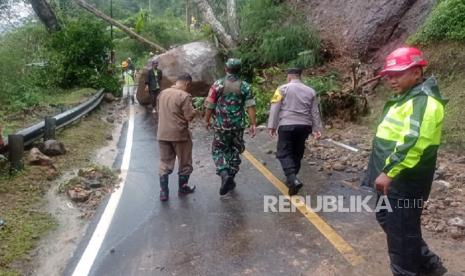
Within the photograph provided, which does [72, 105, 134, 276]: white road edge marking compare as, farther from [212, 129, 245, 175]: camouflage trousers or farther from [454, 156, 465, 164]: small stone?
[454, 156, 465, 164]: small stone

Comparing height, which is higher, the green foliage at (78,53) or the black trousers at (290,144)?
the green foliage at (78,53)

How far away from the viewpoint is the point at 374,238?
512 cm

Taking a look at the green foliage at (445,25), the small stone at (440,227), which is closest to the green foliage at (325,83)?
the green foliage at (445,25)

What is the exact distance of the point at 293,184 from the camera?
22.0 feet

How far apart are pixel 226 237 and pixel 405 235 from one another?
7.34 ft

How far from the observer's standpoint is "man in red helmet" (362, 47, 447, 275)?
3.33 m

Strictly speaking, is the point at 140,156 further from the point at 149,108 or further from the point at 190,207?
the point at 149,108

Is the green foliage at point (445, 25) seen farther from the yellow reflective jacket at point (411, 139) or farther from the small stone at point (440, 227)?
the yellow reflective jacket at point (411, 139)

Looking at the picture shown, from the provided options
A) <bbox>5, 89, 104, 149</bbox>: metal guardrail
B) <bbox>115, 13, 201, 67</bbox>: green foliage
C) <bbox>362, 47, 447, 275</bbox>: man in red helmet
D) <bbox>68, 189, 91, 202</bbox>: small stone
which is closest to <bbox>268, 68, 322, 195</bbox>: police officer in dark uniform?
<bbox>68, 189, 91, 202</bbox>: small stone

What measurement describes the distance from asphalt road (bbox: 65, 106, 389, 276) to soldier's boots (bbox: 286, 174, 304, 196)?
9.8 inches

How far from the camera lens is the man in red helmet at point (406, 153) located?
333cm

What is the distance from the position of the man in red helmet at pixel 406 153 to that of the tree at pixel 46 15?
67.6ft

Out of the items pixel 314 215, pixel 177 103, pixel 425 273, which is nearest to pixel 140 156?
pixel 177 103

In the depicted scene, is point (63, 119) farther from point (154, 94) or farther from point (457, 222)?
point (457, 222)
